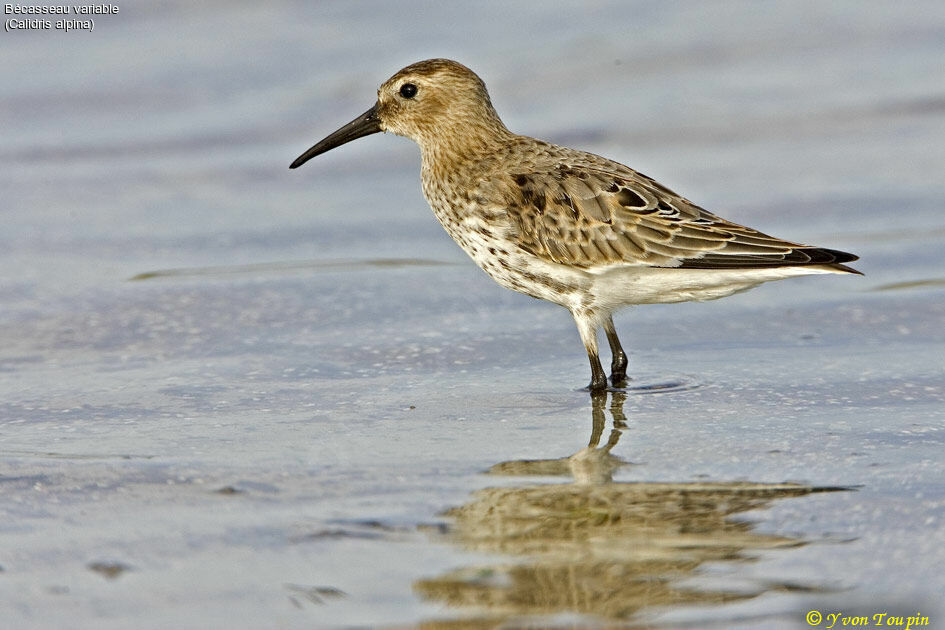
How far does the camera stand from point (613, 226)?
6.73m

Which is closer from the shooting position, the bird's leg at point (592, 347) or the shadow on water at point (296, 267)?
the bird's leg at point (592, 347)

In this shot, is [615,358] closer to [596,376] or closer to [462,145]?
[596,376]

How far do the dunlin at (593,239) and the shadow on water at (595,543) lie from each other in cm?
142

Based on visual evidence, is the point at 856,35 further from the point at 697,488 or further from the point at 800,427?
the point at 697,488

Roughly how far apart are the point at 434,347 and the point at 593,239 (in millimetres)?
1089

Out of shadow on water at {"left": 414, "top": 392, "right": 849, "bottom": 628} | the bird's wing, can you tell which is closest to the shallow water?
shadow on water at {"left": 414, "top": 392, "right": 849, "bottom": 628}

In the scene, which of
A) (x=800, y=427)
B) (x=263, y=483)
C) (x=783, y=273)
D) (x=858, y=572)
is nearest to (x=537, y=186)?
(x=783, y=273)

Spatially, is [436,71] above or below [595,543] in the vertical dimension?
above

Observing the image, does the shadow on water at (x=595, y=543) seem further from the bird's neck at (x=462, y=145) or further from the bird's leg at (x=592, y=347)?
the bird's neck at (x=462, y=145)

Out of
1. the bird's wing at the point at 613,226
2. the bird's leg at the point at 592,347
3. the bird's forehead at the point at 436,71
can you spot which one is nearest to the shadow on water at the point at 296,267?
the bird's forehead at the point at 436,71

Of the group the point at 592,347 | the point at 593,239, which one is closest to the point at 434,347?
the point at 592,347

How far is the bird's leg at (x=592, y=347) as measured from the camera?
6.62 m

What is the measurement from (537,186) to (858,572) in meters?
3.07

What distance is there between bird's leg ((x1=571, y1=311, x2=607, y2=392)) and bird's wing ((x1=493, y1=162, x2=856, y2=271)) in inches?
11.9
